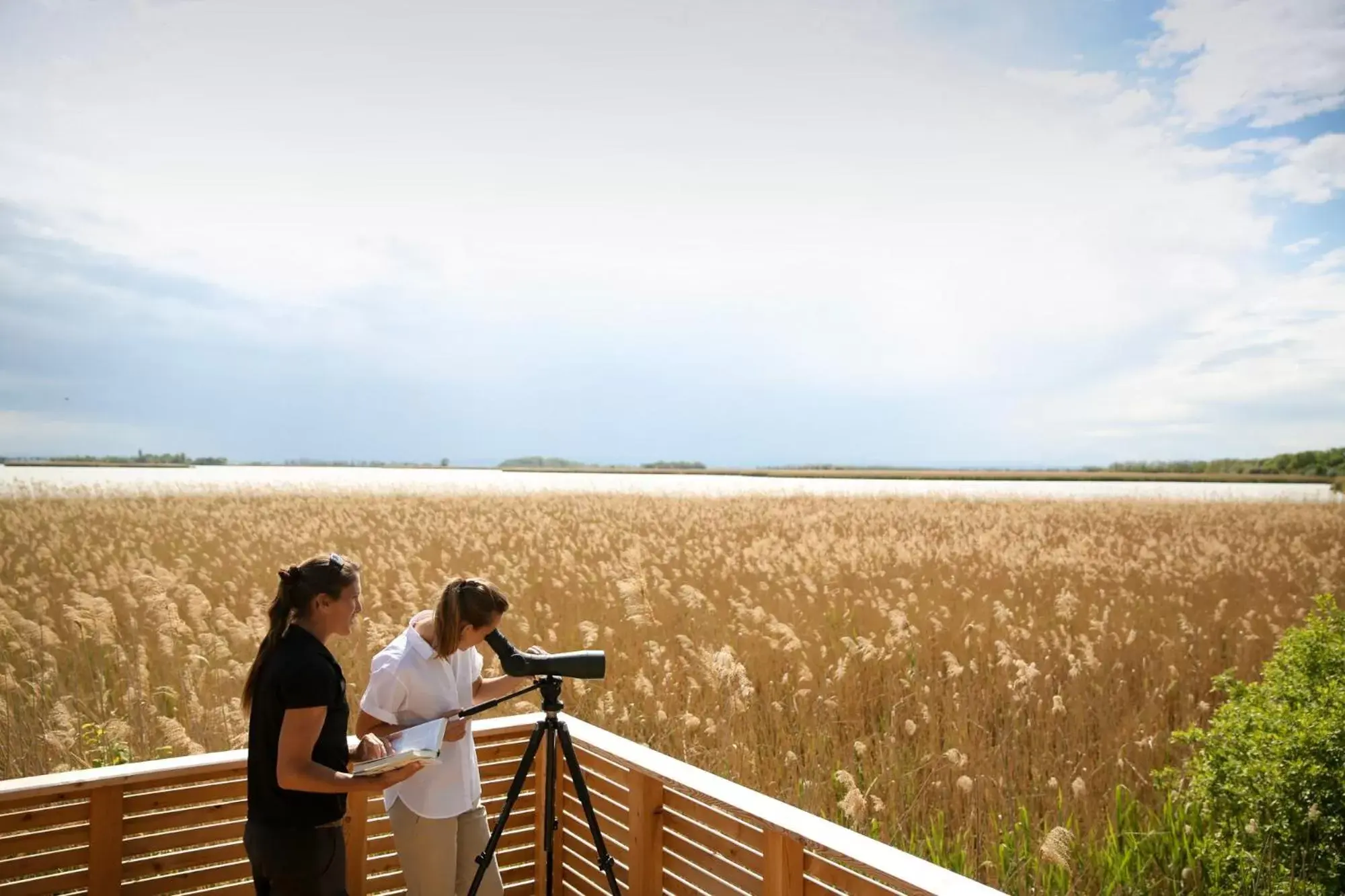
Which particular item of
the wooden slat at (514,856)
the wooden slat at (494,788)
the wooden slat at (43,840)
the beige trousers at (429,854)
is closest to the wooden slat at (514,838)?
the wooden slat at (514,856)

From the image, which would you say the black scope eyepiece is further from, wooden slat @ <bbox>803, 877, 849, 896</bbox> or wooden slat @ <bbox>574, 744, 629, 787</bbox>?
wooden slat @ <bbox>803, 877, 849, 896</bbox>

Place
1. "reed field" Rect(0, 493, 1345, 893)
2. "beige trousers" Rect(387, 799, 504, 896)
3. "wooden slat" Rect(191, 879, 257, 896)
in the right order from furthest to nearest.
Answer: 1. "reed field" Rect(0, 493, 1345, 893)
2. "wooden slat" Rect(191, 879, 257, 896)
3. "beige trousers" Rect(387, 799, 504, 896)

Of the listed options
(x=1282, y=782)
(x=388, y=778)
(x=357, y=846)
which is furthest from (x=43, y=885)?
(x=1282, y=782)

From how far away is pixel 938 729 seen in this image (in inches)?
250

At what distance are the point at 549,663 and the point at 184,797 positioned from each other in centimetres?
150

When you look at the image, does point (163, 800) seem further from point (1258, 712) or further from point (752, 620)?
point (752, 620)

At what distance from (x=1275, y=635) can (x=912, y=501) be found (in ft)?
77.4

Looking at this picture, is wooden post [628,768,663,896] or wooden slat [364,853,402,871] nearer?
wooden post [628,768,663,896]

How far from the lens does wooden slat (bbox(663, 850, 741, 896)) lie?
305 centimetres

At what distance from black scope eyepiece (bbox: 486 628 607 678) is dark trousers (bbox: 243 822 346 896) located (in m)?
0.74

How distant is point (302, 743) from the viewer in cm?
254

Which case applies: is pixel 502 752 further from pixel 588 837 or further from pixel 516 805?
pixel 588 837

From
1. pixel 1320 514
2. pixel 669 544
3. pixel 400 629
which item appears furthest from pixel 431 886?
pixel 1320 514

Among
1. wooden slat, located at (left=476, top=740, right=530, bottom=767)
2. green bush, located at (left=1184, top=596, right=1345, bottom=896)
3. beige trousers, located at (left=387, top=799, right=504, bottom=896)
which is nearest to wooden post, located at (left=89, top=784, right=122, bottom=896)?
beige trousers, located at (left=387, top=799, right=504, bottom=896)
